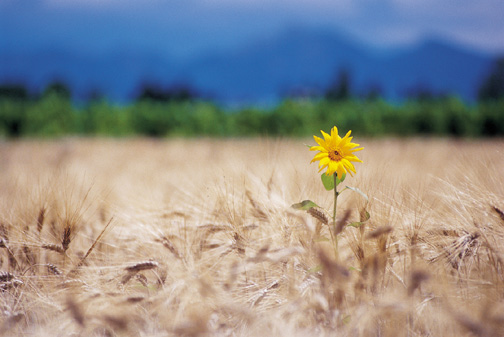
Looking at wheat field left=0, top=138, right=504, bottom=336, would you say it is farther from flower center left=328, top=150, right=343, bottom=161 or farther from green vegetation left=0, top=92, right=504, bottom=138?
green vegetation left=0, top=92, right=504, bottom=138

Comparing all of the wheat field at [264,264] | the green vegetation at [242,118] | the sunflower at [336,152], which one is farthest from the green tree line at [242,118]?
the sunflower at [336,152]

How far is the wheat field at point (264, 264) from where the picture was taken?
3.27 ft

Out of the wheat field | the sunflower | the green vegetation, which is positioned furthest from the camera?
the green vegetation

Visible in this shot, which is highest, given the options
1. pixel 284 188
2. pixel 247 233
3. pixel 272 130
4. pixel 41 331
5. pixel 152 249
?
pixel 272 130

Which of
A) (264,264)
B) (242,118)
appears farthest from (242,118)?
(264,264)

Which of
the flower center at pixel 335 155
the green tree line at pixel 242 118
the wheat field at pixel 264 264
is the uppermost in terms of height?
the green tree line at pixel 242 118

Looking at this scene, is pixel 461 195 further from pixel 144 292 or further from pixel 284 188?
pixel 144 292

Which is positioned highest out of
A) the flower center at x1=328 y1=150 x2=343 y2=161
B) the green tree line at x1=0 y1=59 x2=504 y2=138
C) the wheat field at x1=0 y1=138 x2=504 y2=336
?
the green tree line at x1=0 y1=59 x2=504 y2=138

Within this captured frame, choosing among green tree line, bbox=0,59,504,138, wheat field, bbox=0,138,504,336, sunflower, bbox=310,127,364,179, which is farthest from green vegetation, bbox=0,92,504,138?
sunflower, bbox=310,127,364,179

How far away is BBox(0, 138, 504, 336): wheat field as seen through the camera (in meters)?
1.00

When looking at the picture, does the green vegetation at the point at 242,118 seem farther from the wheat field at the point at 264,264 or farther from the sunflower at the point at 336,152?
the sunflower at the point at 336,152

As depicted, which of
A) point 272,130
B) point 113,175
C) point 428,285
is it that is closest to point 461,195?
point 428,285

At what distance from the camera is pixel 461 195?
1367 millimetres

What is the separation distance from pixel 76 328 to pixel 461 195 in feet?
3.92
